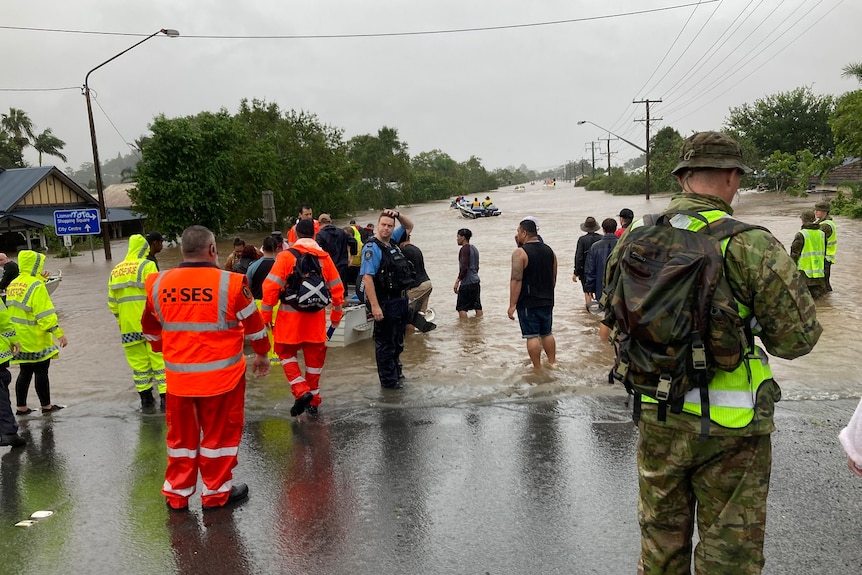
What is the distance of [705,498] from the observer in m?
2.72

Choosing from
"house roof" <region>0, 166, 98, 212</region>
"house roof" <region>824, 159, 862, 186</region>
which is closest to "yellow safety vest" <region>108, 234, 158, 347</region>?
"house roof" <region>0, 166, 98, 212</region>

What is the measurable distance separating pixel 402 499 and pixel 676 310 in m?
2.74

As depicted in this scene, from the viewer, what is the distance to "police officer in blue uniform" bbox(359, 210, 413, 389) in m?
6.95

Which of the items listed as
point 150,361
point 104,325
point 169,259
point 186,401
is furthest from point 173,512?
point 169,259

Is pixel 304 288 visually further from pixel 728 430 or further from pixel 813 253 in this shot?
pixel 813 253

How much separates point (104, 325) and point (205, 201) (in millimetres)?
23634

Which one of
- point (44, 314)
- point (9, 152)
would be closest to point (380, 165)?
point (9, 152)

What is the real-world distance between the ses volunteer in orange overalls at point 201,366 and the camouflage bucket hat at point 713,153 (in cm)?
310

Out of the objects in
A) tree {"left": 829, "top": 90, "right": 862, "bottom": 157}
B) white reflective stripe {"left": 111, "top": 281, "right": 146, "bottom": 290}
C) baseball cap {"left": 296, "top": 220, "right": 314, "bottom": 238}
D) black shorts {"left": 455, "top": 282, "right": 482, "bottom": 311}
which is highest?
tree {"left": 829, "top": 90, "right": 862, "bottom": 157}

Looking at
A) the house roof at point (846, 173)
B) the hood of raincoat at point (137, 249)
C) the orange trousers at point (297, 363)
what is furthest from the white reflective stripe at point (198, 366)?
the house roof at point (846, 173)

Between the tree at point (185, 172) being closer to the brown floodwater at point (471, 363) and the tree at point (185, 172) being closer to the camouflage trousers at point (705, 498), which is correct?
the brown floodwater at point (471, 363)

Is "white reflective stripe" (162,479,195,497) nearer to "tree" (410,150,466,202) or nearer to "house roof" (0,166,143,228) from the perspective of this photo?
"house roof" (0,166,143,228)

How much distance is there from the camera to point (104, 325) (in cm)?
1358

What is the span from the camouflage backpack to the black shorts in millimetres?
8942
